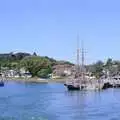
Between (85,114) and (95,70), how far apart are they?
11657 cm

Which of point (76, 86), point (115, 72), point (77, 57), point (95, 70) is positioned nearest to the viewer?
point (76, 86)

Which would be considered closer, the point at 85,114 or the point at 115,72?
the point at 85,114

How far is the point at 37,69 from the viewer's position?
553 feet

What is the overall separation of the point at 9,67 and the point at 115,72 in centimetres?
5106

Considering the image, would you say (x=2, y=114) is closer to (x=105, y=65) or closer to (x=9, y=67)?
(x=105, y=65)

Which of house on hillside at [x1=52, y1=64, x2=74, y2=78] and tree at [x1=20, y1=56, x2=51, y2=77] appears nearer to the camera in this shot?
tree at [x1=20, y1=56, x2=51, y2=77]

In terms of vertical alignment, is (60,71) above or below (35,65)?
below

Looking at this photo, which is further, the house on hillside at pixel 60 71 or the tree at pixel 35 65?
the house on hillside at pixel 60 71

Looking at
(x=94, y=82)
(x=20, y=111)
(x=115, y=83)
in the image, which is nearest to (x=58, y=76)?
(x=115, y=83)

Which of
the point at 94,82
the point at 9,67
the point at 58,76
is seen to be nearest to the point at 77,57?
the point at 94,82

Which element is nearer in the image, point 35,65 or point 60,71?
point 35,65

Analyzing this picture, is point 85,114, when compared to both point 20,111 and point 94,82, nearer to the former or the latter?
point 20,111

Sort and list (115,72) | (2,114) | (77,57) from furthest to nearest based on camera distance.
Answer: (115,72) → (77,57) → (2,114)

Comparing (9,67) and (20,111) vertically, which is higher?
(9,67)
